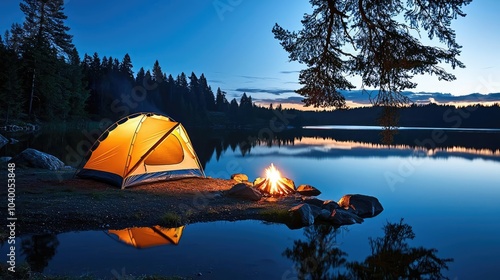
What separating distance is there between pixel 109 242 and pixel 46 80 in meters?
44.7

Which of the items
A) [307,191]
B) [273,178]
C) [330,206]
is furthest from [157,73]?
[330,206]

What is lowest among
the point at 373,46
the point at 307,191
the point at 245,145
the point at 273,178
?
the point at 245,145

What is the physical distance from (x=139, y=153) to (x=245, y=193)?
419 centimetres

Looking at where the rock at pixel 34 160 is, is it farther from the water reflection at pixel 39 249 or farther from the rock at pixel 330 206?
the rock at pixel 330 206

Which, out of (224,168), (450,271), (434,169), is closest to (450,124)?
(434,169)

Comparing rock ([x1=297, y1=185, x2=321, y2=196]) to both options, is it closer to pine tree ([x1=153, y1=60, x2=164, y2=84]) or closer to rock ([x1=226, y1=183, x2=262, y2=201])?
rock ([x1=226, y1=183, x2=262, y2=201])

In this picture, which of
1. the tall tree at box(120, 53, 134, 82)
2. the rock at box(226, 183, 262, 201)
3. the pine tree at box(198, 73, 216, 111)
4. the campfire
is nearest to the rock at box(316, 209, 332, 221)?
the rock at box(226, 183, 262, 201)

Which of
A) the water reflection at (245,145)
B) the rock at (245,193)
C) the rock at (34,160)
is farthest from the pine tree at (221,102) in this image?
the rock at (245,193)

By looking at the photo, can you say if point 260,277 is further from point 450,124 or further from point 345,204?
point 450,124

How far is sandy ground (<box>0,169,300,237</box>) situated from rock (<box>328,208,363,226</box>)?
1.56m

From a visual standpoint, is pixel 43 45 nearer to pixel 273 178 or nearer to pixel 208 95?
pixel 273 178

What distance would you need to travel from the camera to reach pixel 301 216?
10.0 m

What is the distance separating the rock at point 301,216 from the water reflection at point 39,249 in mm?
6092

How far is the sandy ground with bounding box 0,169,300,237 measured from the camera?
8.57m
